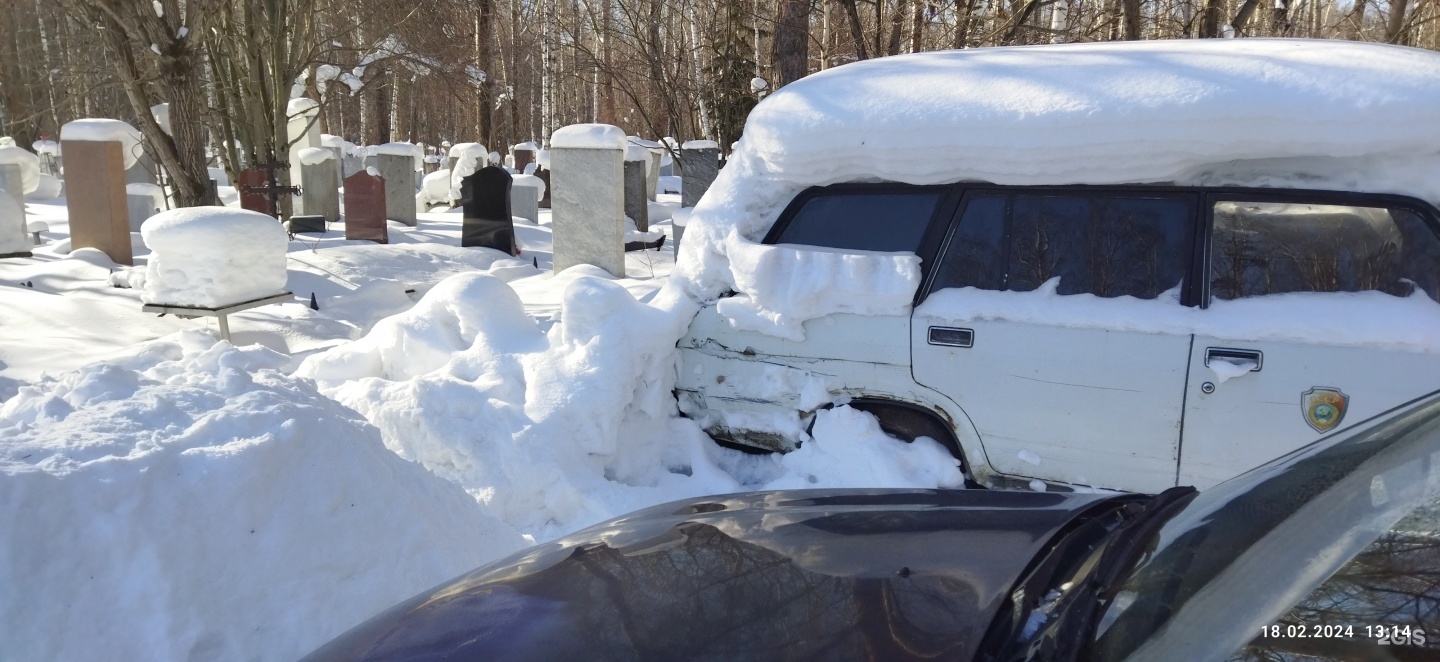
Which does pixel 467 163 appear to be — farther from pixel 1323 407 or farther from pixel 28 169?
pixel 1323 407

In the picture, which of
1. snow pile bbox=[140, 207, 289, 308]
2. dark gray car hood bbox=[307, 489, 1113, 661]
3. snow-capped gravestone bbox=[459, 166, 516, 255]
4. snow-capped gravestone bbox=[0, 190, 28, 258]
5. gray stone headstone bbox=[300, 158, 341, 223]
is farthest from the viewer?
gray stone headstone bbox=[300, 158, 341, 223]

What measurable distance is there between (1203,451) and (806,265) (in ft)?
5.51

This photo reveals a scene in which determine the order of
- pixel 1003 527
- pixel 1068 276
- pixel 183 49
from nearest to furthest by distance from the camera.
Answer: pixel 1003 527
pixel 1068 276
pixel 183 49

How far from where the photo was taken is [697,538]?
2.20 meters

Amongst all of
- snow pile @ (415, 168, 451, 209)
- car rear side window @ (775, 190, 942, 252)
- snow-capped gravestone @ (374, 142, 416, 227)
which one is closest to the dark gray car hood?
car rear side window @ (775, 190, 942, 252)

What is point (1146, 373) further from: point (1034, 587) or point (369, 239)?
point (369, 239)

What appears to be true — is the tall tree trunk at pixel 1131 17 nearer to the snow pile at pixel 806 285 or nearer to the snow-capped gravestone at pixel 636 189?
the snow-capped gravestone at pixel 636 189

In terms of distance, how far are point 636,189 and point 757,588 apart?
46.7 feet

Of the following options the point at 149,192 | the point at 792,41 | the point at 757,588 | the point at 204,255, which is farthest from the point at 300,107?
the point at 757,588

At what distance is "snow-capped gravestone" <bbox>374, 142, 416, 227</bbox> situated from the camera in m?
16.5

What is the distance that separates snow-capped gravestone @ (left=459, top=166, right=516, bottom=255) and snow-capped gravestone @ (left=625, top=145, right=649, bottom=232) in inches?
94.5

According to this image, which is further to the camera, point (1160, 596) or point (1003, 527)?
point (1003, 527)

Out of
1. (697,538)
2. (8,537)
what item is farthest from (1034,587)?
(8,537)

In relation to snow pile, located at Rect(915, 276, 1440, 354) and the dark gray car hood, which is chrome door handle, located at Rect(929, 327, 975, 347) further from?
the dark gray car hood
